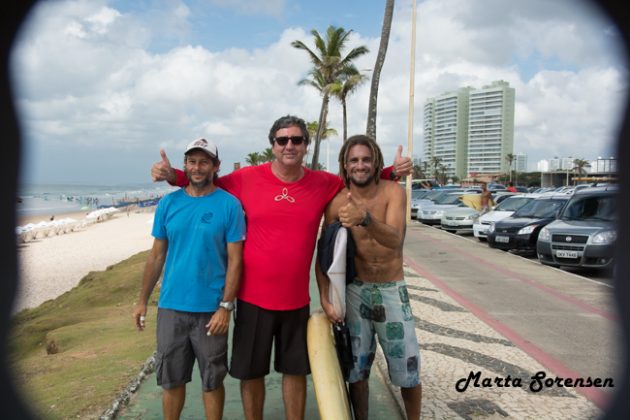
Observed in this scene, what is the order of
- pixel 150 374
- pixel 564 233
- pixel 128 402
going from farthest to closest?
pixel 564 233, pixel 150 374, pixel 128 402

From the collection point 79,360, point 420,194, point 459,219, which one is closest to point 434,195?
point 420,194

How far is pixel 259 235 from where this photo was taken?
283cm

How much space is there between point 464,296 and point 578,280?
2657 millimetres

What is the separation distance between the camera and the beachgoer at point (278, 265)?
9.19 ft

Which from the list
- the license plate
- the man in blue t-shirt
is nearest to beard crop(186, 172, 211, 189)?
the man in blue t-shirt

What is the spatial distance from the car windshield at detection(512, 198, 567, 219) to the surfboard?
420 inches

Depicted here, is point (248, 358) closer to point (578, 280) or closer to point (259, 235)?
point (259, 235)

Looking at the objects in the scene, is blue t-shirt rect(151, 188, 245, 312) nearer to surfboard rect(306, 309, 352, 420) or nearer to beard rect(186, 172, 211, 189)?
beard rect(186, 172, 211, 189)

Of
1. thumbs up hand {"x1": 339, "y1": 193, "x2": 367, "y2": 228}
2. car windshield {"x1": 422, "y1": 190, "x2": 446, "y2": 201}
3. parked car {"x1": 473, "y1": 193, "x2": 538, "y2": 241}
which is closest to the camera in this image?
thumbs up hand {"x1": 339, "y1": 193, "x2": 367, "y2": 228}

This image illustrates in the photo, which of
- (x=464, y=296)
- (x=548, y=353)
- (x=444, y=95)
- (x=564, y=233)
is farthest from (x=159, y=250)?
(x=444, y=95)

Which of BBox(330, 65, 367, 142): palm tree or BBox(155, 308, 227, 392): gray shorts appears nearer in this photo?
BBox(155, 308, 227, 392): gray shorts

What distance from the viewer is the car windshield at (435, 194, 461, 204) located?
2059cm

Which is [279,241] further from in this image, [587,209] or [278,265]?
[587,209]

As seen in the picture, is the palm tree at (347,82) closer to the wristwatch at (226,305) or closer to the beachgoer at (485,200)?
the beachgoer at (485,200)
